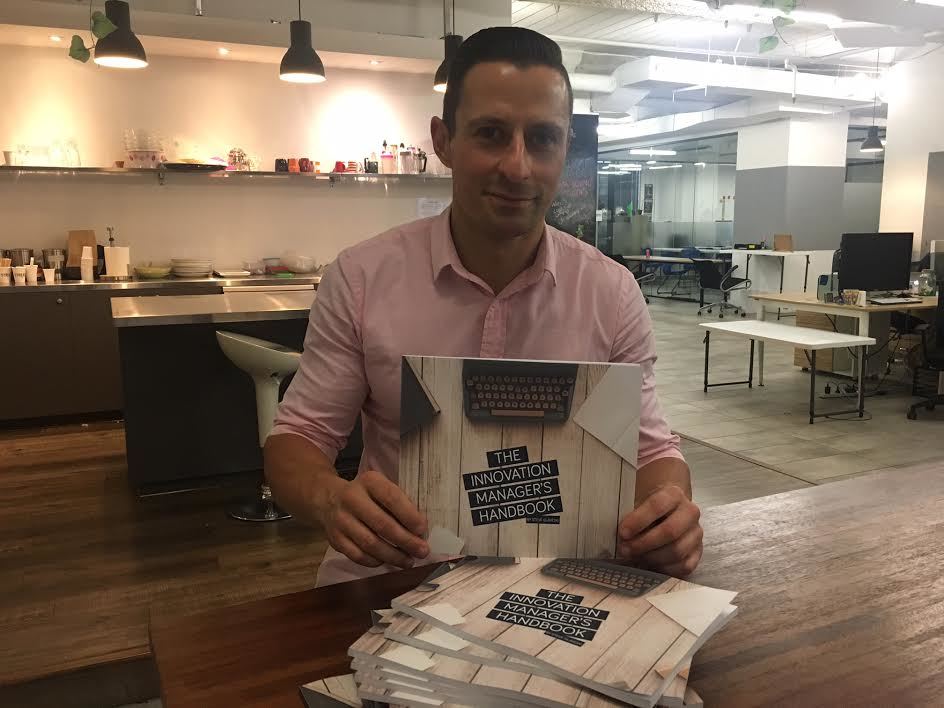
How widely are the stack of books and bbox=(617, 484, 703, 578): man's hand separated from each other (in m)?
0.05

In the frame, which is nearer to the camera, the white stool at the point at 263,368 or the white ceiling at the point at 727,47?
the white stool at the point at 263,368

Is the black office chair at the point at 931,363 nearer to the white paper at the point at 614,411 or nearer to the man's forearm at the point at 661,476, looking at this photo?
the man's forearm at the point at 661,476

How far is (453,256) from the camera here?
4.21 ft

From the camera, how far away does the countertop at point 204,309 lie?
341 cm

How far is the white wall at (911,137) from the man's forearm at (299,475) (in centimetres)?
991

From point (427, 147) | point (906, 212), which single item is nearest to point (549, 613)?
point (427, 147)

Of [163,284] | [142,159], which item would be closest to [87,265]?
[163,284]

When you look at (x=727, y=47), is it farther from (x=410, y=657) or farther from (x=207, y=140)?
(x=410, y=657)

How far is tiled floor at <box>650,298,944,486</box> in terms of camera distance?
4.70 m

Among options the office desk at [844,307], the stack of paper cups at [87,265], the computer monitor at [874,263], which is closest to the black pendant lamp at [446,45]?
the stack of paper cups at [87,265]

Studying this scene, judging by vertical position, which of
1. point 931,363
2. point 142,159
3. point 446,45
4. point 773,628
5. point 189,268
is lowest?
point 931,363

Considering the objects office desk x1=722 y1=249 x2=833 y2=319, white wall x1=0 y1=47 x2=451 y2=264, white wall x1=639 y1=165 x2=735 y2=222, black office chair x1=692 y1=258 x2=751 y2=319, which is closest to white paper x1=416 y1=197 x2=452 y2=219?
A: white wall x1=0 y1=47 x2=451 y2=264

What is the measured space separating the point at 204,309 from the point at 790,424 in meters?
4.21

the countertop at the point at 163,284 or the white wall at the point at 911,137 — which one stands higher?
the white wall at the point at 911,137
